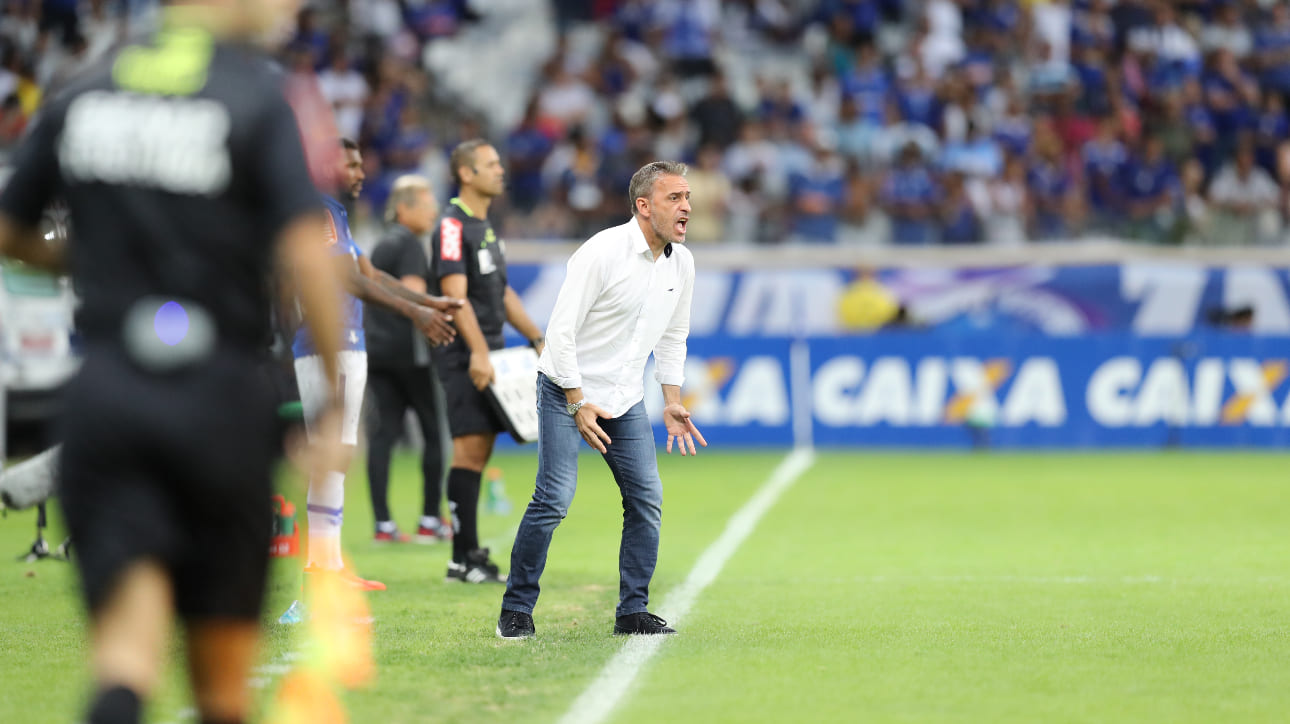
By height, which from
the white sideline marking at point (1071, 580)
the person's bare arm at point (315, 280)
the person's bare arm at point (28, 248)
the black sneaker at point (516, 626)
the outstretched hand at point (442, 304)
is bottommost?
the white sideline marking at point (1071, 580)

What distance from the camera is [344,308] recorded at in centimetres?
768

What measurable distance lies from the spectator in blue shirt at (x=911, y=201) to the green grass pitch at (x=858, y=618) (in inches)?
289

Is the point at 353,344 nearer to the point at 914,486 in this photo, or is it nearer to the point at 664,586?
the point at 664,586

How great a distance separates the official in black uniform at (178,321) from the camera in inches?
134

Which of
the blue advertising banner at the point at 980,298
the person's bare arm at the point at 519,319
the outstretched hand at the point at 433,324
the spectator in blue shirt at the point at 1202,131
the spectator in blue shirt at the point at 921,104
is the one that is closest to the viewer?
the outstretched hand at the point at 433,324

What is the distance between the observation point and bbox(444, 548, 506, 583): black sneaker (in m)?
8.99

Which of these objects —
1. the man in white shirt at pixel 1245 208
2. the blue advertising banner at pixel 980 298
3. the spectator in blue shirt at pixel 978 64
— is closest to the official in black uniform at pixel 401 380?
the blue advertising banner at pixel 980 298

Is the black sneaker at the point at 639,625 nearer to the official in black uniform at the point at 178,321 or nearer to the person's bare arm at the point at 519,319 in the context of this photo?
the person's bare arm at the point at 519,319

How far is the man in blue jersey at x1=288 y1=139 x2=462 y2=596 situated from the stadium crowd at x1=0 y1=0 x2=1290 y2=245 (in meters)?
13.0

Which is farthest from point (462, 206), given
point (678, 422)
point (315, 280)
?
point (315, 280)

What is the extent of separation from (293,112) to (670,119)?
19.4 meters

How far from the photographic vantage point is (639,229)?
7133mm

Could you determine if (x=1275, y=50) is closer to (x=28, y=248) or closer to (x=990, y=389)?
(x=990, y=389)

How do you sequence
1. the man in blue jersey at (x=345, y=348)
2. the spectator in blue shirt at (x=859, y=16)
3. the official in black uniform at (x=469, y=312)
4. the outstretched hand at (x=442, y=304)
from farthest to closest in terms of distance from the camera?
the spectator in blue shirt at (x=859, y=16), the official in black uniform at (x=469, y=312), the outstretched hand at (x=442, y=304), the man in blue jersey at (x=345, y=348)
